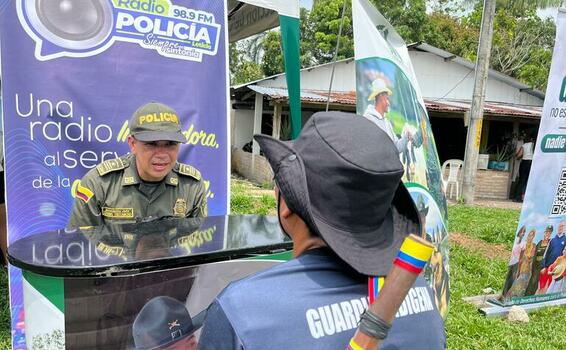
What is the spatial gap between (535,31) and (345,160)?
76.8ft

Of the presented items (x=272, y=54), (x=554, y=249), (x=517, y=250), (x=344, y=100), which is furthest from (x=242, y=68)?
(x=517, y=250)

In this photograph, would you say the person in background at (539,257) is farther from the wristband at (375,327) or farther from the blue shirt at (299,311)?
the wristband at (375,327)

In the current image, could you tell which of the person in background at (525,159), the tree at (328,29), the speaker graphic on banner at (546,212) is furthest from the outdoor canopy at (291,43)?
the tree at (328,29)

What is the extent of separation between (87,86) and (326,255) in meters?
2.35

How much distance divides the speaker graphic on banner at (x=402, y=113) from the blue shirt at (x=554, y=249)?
153cm

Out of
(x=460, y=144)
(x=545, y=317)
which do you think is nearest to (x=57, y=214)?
(x=545, y=317)

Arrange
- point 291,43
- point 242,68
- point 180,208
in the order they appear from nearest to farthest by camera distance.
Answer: point 180,208 → point 291,43 → point 242,68

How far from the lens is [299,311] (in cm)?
89

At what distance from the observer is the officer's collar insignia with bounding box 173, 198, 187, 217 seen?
2.42 m

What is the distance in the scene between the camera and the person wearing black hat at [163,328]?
1357mm

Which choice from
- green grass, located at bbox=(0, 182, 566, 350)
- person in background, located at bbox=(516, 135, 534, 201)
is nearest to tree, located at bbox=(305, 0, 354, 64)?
person in background, located at bbox=(516, 135, 534, 201)

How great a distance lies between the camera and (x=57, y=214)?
9.21ft

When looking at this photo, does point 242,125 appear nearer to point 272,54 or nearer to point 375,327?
point 272,54

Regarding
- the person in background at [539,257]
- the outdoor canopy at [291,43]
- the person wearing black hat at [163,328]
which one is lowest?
the person in background at [539,257]
